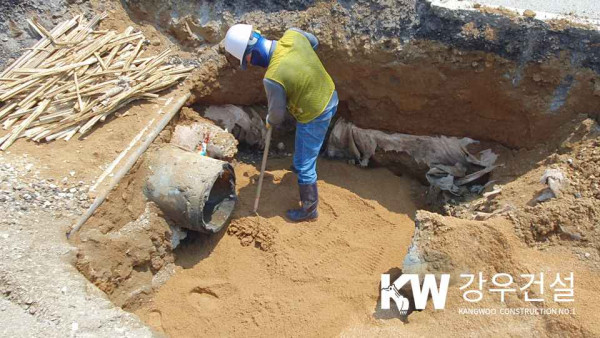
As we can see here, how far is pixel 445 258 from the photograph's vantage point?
15.5ft

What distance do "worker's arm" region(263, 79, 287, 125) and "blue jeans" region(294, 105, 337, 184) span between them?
374mm

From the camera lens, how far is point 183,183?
5.43 meters

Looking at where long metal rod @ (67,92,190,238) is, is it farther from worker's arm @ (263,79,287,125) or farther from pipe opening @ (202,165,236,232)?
worker's arm @ (263,79,287,125)

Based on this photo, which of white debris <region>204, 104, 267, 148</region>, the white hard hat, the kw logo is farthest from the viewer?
white debris <region>204, 104, 267, 148</region>

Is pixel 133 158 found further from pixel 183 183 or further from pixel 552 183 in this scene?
pixel 552 183

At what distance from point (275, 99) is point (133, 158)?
1.53 m

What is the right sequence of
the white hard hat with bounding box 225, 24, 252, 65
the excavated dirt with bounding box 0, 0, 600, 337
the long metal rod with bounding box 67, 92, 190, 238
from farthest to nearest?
the white hard hat with bounding box 225, 24, 252, 65, the long metal rod with bounding box 67, 92, 190, 238, the excavated dirt with bounding box 0, 0, 600, 337

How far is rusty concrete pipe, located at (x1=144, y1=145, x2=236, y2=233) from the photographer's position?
17.7 feet

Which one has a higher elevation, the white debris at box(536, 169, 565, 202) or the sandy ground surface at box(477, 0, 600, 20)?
the sandy ground surface at box(477, 0, 600, 20)

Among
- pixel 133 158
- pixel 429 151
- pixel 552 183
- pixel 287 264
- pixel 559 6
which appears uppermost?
pixel 559 6

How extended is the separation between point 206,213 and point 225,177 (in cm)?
43

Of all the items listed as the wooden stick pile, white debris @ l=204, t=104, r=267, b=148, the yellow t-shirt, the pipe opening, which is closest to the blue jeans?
the yellow t-shirt

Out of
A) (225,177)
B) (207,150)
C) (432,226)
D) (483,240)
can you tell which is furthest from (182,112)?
(483,240)

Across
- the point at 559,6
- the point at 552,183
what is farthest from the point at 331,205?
the point at 559,6
